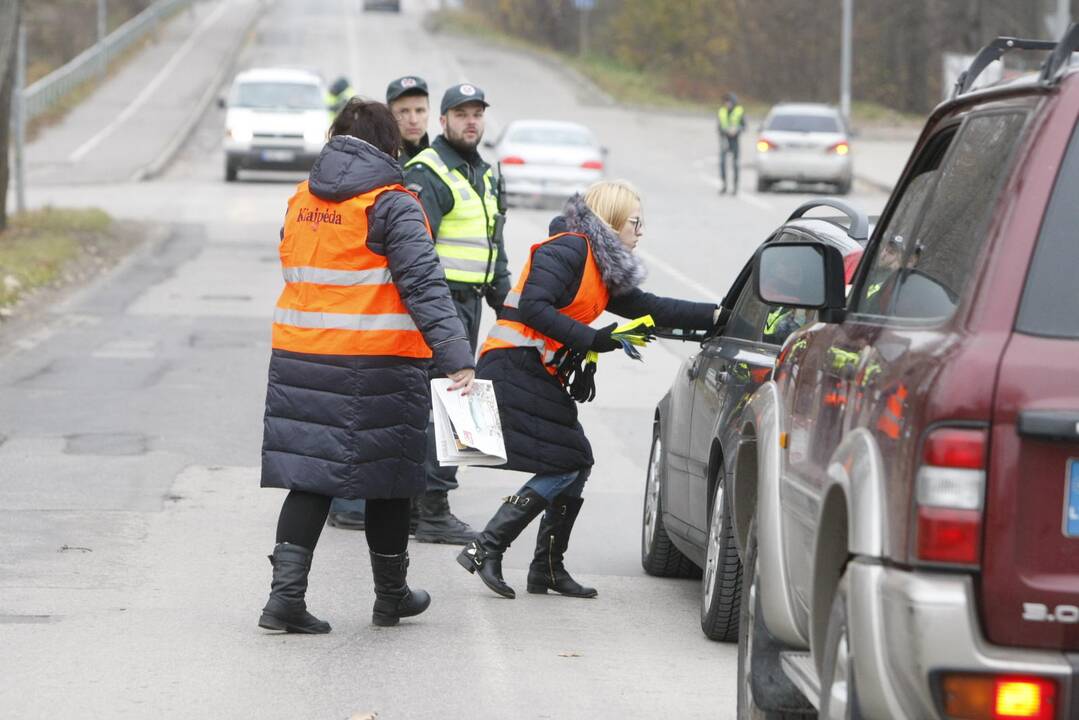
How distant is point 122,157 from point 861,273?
128 feet

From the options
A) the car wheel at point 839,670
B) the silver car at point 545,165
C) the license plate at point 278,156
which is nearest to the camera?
the car wheel at point 839,670

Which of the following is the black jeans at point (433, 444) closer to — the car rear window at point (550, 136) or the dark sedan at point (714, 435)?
the dark sedan at point (714, 435)

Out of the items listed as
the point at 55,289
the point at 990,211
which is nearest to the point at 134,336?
the point at 55,289

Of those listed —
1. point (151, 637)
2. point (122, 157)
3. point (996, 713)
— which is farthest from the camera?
point (122, 157)

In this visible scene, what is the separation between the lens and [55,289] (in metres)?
20.3

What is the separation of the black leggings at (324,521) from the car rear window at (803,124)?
3138 centimetres

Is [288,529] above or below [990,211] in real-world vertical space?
below

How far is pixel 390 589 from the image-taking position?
24.2ft

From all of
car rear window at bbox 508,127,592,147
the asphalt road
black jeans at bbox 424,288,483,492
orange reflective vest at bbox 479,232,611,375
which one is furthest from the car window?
car rear window at bbox 508,127,592,147

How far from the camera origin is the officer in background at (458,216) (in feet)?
30.1

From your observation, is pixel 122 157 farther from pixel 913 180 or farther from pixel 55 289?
pixel 913 180

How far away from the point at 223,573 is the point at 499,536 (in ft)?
3.94

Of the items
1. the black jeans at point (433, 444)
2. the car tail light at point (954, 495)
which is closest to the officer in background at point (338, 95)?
the black jeans at point (433, 444)

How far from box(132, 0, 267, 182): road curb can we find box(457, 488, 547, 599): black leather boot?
1230 inches
